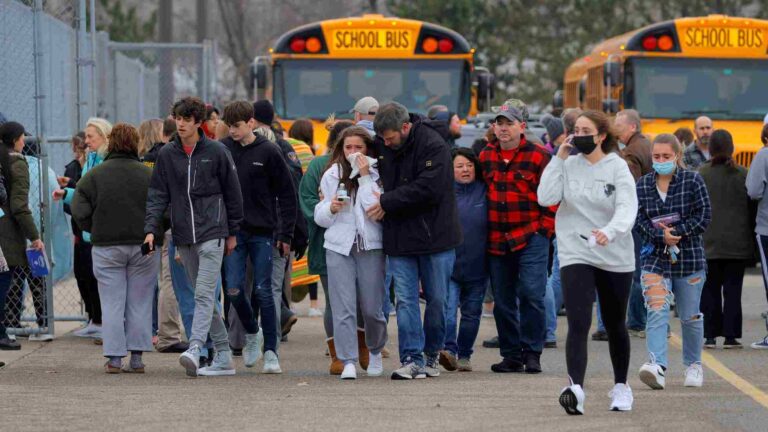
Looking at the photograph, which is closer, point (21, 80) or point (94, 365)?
point (94, 365)

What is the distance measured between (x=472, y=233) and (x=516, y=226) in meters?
0.33

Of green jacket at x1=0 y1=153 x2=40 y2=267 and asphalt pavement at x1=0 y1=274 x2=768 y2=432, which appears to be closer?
asphalt pavement at x1=0 y1=274 x2=768 y2=432

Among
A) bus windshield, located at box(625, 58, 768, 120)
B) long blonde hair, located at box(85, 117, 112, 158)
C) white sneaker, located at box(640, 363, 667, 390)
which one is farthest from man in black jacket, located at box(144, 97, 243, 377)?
bus windshield, located at box(625, 58, 768, 120)

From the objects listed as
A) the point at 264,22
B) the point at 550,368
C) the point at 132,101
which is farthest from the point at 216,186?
the point at 264,22

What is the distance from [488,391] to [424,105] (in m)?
10.5

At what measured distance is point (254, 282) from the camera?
34.9 feet

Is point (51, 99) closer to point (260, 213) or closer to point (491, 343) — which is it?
point (491, 343)

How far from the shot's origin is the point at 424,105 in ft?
65.0

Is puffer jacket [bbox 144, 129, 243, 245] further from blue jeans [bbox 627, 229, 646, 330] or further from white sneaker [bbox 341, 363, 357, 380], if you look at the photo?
blue jeans [bbox 627, 229, 646, 330]

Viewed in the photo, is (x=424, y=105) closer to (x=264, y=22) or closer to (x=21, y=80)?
(x=21, y=80)

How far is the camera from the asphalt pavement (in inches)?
328

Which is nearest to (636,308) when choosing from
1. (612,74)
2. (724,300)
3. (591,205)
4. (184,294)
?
(724,300)

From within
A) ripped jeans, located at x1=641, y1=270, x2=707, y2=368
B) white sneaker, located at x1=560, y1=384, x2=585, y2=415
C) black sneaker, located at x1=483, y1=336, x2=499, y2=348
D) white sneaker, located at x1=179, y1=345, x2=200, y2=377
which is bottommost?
black sneaker, located at x1=483, y1=336, x2=499, y2=348

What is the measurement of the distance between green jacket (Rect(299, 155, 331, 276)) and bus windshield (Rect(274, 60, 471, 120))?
348 inches
